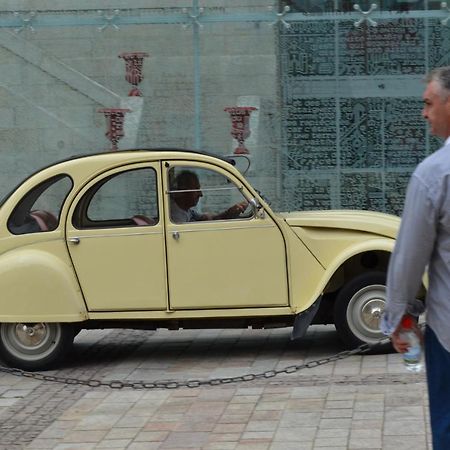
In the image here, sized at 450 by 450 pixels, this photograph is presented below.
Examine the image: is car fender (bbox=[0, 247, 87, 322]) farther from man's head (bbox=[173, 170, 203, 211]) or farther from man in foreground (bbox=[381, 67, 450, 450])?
man in foreground (bbox=[381, 67, 450, 450])

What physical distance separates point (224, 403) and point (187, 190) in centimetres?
207

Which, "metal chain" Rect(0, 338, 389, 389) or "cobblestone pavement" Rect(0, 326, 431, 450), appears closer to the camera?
"cobblestone pavement" Rect(0, 326, 431, 450)

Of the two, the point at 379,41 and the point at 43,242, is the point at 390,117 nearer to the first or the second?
the point at 379,41

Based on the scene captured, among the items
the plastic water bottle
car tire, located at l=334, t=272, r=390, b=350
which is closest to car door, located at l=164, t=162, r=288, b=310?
car tire, located at l=334, t=272, r=390, b=350

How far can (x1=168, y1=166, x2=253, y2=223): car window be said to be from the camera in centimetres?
907

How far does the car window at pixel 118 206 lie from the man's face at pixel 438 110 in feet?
16.1

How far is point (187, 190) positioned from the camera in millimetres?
9148

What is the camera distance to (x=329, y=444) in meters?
6.48

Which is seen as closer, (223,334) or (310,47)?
(223,334)

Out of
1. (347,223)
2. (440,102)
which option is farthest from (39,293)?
(440,102)

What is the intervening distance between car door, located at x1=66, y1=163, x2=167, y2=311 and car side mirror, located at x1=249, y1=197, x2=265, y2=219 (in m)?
0.70

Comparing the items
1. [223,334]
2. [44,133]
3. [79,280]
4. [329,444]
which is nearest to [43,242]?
[79,280]

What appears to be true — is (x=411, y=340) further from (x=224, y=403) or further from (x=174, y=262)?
(x=174, y=262)

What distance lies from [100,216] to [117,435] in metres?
2.83
